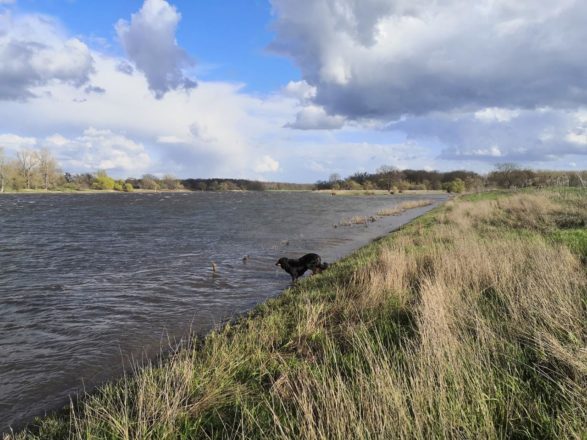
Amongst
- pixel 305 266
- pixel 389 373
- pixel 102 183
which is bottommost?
pixel 305 266

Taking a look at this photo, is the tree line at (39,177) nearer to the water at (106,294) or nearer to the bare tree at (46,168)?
the bare tree at (46,168)

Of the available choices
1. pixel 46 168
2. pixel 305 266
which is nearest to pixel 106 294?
pixel 305 266

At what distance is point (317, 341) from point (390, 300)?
2205 mm

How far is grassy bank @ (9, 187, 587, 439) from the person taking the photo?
3557 mm

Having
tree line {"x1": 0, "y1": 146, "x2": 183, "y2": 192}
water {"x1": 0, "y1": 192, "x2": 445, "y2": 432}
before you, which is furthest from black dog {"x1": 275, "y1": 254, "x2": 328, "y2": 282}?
tree line {"x1": 0, "y1": 146, "x2": 183, "y2": 192}

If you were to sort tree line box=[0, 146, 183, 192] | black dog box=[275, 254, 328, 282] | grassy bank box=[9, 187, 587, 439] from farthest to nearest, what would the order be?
tree line box=[0, 146, 183, 192], black dog box=[275, 254, 328, 282], grassy bank box=[9, 187, 587, 439]

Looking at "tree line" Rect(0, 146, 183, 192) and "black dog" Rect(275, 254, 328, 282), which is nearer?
"black dog" Rect(275, 254, 328, 282)

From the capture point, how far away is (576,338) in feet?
15.9

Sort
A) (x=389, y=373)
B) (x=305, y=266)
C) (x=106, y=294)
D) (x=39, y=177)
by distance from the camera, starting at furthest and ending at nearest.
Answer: (x=39, y=177)
(x=305, y=266)
(x=106, y=294)
(x=389, y=373)

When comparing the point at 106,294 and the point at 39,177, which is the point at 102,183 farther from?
the point at 106,294

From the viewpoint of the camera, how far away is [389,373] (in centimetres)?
438

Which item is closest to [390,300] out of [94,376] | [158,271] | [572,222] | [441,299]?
[441,299]

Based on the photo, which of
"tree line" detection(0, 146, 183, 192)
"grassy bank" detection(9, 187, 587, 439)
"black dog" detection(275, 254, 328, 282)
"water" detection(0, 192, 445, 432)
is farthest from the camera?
"tree line" detection(0, 146, 183, 192)

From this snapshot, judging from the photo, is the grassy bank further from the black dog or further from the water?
the black dog
